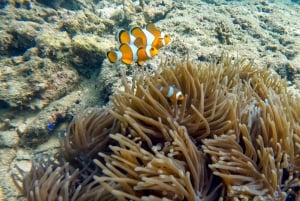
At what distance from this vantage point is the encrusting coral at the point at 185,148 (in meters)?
1.98

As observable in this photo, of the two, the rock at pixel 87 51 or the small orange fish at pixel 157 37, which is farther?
the rock at pixel 87 51

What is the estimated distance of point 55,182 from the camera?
2318 mm

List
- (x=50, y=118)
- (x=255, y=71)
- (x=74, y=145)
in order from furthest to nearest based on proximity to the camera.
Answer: (x=50, y=118) → (x=255, y=71) → (x=74, y=145)

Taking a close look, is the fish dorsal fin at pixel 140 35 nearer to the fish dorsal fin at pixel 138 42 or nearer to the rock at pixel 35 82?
the fish dorsal fin at pixel 138 42

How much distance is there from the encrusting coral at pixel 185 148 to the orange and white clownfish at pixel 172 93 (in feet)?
0.14

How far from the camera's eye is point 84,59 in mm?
4535

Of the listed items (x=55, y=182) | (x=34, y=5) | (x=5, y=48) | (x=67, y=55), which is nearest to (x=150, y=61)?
(x=67, y=55)

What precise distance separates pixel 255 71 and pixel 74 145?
6.92 ft

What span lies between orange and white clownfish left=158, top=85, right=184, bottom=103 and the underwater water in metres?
0.79

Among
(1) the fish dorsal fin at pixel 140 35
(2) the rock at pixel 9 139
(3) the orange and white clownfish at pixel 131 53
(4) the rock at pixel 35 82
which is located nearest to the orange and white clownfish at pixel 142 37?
(1) the fish dorsal fin at pixel 140 35

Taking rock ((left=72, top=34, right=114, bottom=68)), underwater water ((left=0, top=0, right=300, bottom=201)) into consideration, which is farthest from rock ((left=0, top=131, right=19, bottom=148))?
rock ((left=72, top=34, right=114, bottom=68))

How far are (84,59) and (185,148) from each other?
288 centimetres

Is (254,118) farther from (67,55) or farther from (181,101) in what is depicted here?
(67,55)

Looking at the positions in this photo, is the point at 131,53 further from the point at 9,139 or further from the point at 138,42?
the point at 9,139
